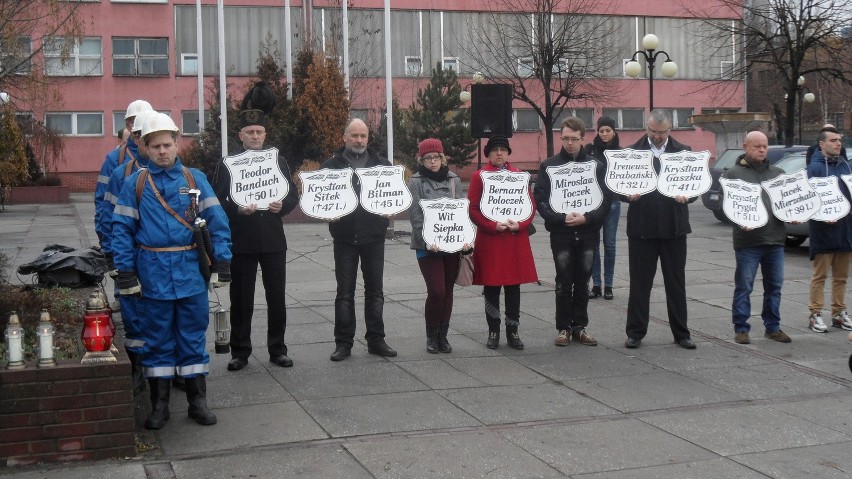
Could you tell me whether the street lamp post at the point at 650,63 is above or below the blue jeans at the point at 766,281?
above

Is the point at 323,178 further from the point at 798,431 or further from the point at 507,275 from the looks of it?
the point at 798,431

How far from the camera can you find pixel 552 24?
40594 mm

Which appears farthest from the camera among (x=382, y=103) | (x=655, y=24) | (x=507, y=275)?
(x=655, y=24)

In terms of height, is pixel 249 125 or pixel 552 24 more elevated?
pixel 552 24

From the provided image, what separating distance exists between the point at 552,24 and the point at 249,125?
3349 centimetres

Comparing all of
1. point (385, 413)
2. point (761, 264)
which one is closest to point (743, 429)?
point (385, 413)

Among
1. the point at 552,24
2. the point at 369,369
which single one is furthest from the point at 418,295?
the point at 552,24

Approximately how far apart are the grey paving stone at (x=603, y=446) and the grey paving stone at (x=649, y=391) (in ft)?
1.74

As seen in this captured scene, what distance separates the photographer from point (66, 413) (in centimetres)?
595

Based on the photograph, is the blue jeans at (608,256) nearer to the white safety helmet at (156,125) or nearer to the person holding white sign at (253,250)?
the person holding white sign at (253,250)

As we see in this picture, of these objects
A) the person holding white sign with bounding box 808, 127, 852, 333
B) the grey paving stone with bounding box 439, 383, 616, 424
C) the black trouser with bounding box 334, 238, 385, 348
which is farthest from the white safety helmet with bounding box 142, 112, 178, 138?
the person holding white sign with bounding box 808, 127, 852, 333

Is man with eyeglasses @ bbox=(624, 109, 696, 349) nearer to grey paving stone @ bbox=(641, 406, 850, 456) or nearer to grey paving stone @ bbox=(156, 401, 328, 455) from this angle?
grey paving stone @ bbox=(641, 406, 850, 456)

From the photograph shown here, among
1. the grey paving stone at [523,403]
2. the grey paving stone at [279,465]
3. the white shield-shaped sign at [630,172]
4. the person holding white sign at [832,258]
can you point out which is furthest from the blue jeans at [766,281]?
the grey paving stone at [279,465]

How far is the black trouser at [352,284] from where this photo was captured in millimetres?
8898
